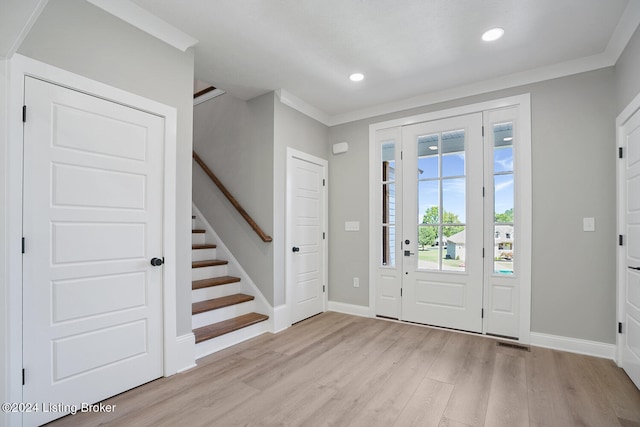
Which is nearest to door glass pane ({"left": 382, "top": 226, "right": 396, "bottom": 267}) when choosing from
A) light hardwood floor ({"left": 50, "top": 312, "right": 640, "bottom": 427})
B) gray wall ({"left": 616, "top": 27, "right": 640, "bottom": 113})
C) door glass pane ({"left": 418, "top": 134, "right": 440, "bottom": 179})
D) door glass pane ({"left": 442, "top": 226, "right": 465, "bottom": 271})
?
door glass pane ({"left": 442, "top": 226, "right": 465, "bottom": 271})

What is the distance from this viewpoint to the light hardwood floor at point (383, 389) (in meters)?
1.92

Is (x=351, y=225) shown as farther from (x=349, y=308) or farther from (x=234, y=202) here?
(x=234, y=202)

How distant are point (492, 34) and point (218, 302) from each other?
3.54 metres

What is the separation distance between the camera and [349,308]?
13.8ft

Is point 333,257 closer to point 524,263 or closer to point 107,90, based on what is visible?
point 524,263

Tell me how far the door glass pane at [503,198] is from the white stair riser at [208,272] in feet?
10.2

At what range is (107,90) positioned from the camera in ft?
6.95

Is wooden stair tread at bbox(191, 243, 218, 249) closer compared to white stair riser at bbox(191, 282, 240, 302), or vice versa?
white stair riser at bbox(191, 282, 240, 302)

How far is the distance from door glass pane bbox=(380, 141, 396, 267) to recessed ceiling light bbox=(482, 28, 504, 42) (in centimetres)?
157

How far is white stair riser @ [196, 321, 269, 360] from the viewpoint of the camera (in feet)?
9.20

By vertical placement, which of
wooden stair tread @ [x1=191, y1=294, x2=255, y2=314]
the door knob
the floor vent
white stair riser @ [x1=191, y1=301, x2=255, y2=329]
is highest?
the door knob

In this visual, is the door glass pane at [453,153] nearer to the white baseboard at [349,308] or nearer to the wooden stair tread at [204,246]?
the white baseboard at [349,308]

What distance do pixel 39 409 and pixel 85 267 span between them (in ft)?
2.72

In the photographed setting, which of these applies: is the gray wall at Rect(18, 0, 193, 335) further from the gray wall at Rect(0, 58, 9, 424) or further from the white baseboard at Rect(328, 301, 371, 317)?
the white baseboard at Rect(328, 301, 371, 317)
